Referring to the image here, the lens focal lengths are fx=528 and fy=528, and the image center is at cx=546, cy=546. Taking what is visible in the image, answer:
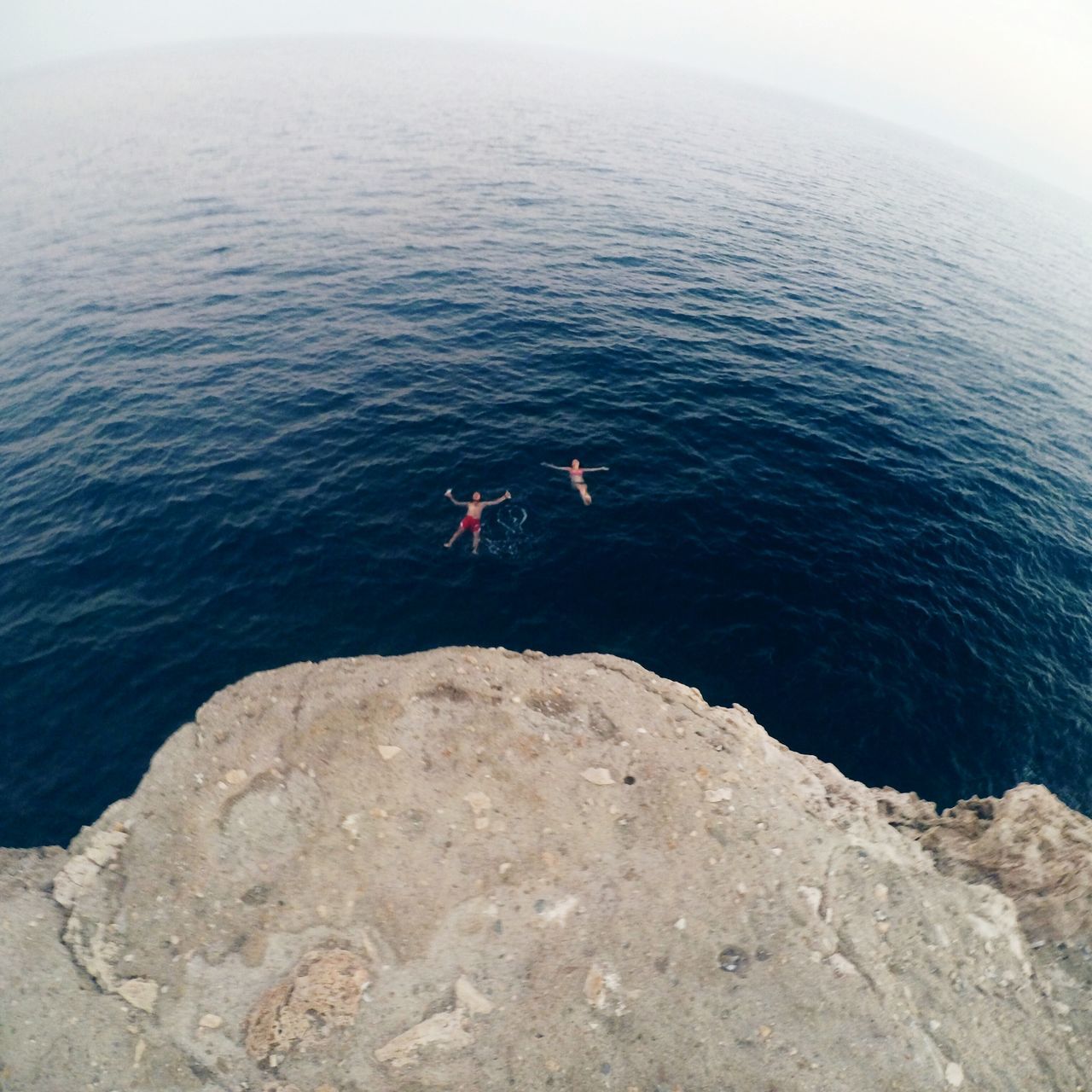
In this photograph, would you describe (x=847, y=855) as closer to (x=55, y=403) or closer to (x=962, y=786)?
(x=962, y=786)

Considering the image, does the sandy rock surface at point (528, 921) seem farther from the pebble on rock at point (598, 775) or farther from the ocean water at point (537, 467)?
the ocean water at point (537, 467)

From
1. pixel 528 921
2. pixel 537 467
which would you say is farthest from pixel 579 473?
pixel 528 921

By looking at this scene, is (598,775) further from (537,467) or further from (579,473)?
(537,467)

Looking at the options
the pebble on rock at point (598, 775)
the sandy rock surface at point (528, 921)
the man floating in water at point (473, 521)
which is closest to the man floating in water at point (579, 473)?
the man floating in water at point (473, 521)

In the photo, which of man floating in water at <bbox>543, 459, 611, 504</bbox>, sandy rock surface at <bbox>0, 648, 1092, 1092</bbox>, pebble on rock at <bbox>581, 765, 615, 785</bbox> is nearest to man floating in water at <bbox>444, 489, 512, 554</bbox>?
man floating in water at <bbox>543, 459, 611, 504</bbox>

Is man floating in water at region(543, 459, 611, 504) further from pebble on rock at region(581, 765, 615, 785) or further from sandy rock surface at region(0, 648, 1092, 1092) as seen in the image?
pebble on rock at region(581, 765, 615, 785)
